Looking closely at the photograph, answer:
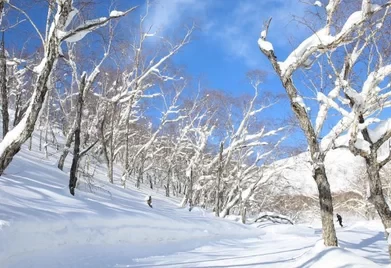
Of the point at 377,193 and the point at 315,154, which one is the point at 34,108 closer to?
the point at 315,154

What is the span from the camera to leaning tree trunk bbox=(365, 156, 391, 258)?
23.1 ft

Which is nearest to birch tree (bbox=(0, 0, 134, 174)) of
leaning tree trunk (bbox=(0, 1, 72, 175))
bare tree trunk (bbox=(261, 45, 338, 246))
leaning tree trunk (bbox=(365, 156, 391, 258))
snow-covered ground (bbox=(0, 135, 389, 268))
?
leaning tree trunk (bbox=(0, 1, 72, 175))

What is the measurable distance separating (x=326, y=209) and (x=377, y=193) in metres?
1.50

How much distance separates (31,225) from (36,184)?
16.0 ft

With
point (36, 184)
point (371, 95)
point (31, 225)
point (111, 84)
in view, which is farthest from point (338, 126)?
point (111, 84)

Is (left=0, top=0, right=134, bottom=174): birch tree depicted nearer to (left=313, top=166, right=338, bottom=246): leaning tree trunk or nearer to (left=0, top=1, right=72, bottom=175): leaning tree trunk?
(left=0, top=1, right=72, bottom=175): leaning tree trunk

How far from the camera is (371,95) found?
8078 mm

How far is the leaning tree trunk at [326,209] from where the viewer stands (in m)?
8.33

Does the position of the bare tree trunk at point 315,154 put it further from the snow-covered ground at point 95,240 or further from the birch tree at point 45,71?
the birch tree at point 45,71

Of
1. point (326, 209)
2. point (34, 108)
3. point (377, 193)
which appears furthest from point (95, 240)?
point (377, 193)

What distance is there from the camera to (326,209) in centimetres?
858

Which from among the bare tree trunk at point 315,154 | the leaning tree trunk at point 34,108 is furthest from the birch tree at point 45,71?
the bare tree trunk at point 315,154

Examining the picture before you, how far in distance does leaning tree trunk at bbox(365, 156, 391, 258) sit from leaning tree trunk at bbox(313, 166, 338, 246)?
1184mm

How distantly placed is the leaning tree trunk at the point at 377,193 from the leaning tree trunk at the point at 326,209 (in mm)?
1184
